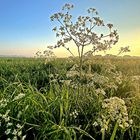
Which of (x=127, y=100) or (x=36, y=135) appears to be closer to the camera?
(x=36, y=135)

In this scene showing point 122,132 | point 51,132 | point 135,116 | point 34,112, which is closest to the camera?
point 51,132

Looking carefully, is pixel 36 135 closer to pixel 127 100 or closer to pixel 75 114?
pixel 75 114

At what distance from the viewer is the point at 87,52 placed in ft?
16.0

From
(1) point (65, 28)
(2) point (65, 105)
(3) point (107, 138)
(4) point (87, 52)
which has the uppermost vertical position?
(1) point (65, 28)

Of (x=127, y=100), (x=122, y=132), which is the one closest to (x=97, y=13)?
(x=127, y=100)

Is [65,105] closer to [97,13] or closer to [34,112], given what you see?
[34,112]

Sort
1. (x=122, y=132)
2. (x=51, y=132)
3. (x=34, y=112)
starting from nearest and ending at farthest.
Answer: (x=51, y=132) < (x=122, y=132) < (x=34, y=112)

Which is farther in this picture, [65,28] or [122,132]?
[65,28]

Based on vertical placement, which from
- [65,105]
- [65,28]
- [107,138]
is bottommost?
[107,138]

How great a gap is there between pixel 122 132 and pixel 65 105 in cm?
93

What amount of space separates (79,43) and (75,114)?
939 millimetres

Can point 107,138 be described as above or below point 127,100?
below

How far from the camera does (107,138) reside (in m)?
4.43

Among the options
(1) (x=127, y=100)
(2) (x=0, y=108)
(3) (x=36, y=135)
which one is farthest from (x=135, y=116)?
(2) (x=0, y=108)
